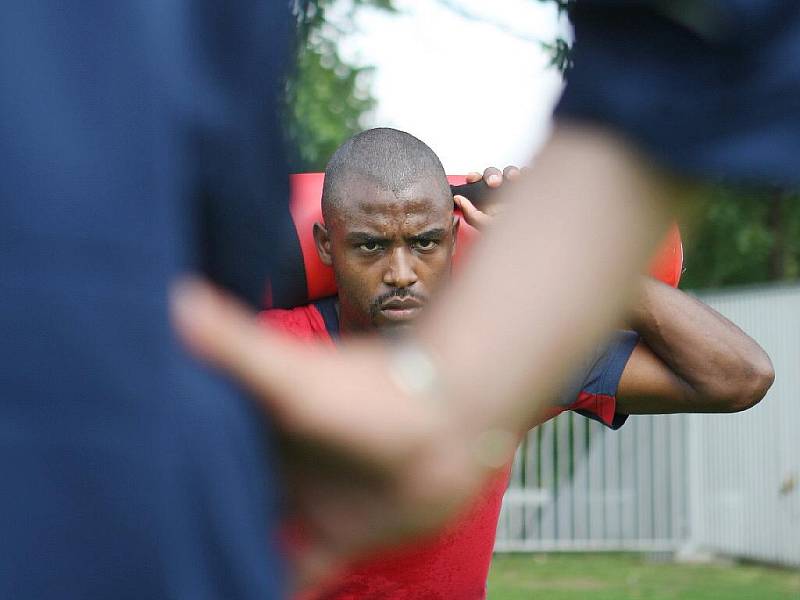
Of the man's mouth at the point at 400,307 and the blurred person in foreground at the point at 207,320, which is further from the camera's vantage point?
the man's mouth at the point at 400,307

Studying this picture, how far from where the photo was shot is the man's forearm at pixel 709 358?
2.37m

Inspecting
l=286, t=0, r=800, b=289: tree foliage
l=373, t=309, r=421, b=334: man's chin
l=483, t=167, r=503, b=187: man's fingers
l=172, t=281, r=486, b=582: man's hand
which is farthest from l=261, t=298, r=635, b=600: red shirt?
l=286, t=0, r=800, b=289: tree foliage

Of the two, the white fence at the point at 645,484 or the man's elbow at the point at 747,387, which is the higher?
the man's elbow at the point at 747,387

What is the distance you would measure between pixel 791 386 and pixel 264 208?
11309mm

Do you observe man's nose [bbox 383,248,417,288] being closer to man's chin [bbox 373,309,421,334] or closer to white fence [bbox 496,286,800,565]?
man's chin [bbox 373,309,421,334]

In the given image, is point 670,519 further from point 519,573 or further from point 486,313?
point 486,313

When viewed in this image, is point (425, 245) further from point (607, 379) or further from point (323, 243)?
point (607, 379)

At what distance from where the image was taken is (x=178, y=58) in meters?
0.70

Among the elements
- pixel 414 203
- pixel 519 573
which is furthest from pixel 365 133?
pixel 519 573

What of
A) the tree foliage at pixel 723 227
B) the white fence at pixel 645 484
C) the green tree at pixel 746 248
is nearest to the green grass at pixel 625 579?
the white fence at pixel 645 484

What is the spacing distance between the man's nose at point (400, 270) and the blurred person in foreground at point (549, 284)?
84.4 inches

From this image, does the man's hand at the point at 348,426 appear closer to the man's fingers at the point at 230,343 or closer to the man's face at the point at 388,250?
the man's fingers at the point at 230,343

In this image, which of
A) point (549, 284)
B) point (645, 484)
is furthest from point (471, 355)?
point (645, 484)

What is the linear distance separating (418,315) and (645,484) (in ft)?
34.9
